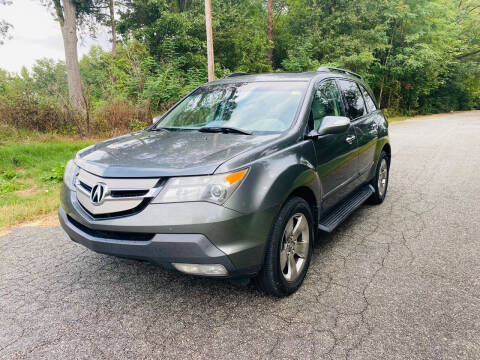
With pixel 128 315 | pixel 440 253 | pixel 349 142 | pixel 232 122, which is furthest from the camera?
pixel 349 142

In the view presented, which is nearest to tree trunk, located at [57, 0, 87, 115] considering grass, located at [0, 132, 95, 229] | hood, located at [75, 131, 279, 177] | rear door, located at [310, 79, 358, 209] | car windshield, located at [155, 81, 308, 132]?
grass, located at [0, 132, 95, 229]

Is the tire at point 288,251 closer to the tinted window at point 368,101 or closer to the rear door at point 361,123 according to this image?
the rear door at point 361,123

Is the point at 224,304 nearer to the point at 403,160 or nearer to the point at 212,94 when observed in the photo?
the point at 212,94

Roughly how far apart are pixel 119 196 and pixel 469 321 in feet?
8.37

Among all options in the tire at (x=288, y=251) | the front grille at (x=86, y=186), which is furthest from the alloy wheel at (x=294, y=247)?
the front grille at (x=86, y=186)

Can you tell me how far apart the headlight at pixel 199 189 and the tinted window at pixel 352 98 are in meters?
2.45

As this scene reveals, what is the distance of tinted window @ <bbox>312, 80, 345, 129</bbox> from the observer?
3346mm

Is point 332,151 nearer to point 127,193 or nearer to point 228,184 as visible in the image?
point 228,184

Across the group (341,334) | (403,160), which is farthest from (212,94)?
(403,160)

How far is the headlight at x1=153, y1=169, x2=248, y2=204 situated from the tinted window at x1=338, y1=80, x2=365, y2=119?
245cm

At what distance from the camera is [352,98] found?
4.40 meters

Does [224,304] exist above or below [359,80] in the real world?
below

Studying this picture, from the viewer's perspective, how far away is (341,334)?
2322mm

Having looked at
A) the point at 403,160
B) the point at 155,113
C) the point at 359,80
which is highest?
the point at 359,80
